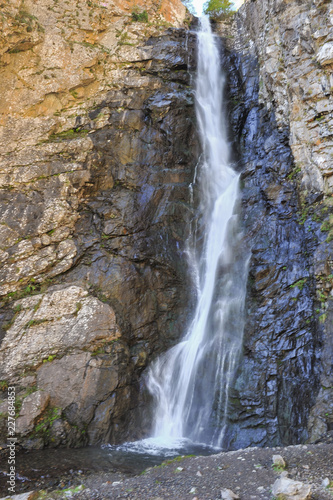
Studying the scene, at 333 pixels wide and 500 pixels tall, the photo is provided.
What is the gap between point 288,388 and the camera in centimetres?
817

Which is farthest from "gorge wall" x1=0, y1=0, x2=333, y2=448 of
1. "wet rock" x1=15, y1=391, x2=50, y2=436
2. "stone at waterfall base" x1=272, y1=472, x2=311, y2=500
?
"stone at waterfall base" x1=272, y1=472, x2=311, y2=500

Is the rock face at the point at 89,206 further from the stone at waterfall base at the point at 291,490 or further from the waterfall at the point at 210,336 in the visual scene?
the stone at waterfall base at the point at 291,490

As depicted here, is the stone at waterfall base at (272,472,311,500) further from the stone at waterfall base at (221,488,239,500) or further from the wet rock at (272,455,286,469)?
the wet rock at (272,455,286,469)

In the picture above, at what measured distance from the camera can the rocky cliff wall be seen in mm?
8008

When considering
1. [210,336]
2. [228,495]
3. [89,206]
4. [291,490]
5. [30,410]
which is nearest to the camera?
[291,490]

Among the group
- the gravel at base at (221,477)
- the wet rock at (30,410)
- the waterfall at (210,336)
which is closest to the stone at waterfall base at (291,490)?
the gravel at base at (221,477)

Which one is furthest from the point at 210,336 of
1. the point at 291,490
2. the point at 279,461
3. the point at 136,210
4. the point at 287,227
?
the point at 291,490

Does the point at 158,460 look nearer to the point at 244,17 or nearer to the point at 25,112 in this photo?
the point at 25,112

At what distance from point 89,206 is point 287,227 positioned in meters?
6.21

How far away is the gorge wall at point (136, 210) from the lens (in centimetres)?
847

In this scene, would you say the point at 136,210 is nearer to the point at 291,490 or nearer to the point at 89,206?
the point at 89,206

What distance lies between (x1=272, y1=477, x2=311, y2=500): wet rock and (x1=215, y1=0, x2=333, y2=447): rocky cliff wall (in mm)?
3228

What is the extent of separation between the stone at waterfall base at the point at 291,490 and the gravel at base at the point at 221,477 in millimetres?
238

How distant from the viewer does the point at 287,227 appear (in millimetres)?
10234
